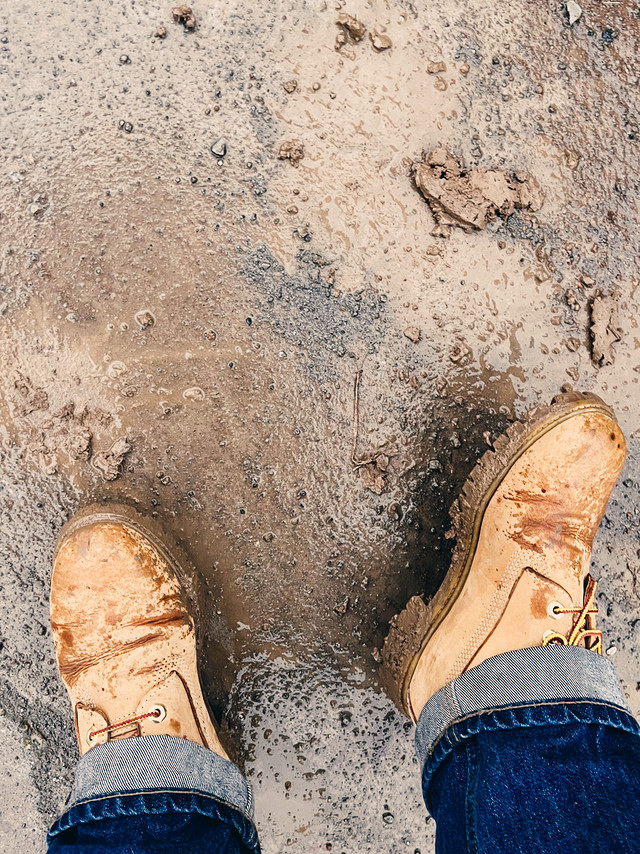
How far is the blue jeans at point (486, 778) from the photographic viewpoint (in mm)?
982

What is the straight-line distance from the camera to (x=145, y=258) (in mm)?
1439

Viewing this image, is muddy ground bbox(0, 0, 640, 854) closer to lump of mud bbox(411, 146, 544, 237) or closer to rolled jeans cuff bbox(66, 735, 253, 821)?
lump of mud bbox(411, 146, 544, 237)

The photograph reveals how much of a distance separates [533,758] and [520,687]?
13cm

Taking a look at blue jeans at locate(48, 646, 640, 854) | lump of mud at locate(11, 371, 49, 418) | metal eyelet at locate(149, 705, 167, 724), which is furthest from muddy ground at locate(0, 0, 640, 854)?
blue jeans at locate(48, 646, 640, 854)

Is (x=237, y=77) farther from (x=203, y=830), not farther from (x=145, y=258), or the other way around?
(x=203, y=830)

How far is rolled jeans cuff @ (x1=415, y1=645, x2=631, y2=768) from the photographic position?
3.71ft

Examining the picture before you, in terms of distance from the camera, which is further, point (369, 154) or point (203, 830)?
point (369, 154)

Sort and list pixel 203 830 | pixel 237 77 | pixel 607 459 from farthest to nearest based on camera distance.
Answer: pixel 237 77 → pixel 607 459 → pixel 203 830

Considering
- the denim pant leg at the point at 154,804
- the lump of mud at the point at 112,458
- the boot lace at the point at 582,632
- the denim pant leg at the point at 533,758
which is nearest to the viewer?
the denim pant leg at the point at 533,758

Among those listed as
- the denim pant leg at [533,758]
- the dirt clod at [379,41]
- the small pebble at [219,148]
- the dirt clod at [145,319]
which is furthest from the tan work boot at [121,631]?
the dirt clod at [379,41]

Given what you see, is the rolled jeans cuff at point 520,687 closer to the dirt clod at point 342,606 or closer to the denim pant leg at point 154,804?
the dirt clod at point 342,606

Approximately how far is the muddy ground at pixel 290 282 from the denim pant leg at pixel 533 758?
36 centimetres

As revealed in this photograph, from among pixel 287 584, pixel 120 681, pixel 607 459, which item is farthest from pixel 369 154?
pixel 120 681

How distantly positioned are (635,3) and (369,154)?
84cm
